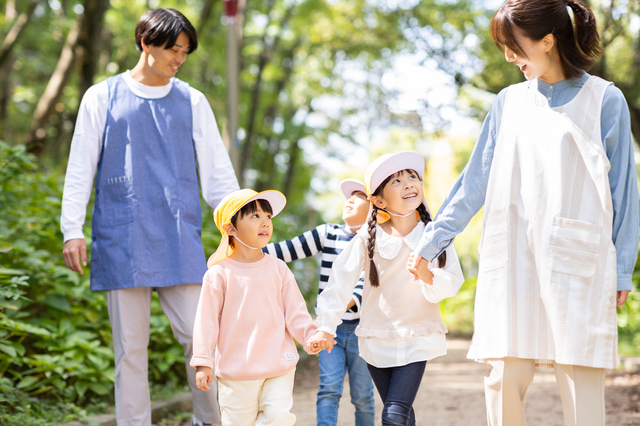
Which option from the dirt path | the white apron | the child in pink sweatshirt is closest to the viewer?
the white apron

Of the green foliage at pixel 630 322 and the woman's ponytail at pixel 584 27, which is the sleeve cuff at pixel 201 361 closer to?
the woman's ponytail at pixel 584 27

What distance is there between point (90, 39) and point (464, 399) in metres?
7.24

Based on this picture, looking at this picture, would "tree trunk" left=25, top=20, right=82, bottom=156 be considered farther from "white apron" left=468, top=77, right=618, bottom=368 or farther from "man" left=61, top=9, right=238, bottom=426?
"white apron" left=468, top=77, right=618, bottom=368

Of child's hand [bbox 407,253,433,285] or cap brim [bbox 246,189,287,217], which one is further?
cap brim [bbox 246,189,287,217]

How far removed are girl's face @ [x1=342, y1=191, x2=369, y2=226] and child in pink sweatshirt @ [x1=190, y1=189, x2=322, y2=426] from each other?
0.81m

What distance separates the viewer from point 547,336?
246 cm

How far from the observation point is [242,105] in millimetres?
17375

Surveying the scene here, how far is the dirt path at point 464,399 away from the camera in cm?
511

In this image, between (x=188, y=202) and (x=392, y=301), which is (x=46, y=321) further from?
(x=392, y=301)

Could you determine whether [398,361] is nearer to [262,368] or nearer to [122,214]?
[262,368]

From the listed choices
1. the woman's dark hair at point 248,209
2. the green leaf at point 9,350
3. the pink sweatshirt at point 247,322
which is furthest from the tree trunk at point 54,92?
the pink sweatshirt at point 247,322

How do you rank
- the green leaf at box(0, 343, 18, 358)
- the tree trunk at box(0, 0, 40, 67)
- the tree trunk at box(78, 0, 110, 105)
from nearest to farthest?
1. the green leaf at box(0, 343, 18, 358)
2. the tree trunk at box(78, 0, 110, 105)
3. the tree trunk at box(0, 0, 40, 67)

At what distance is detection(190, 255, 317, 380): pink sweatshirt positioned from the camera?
2.79 metres

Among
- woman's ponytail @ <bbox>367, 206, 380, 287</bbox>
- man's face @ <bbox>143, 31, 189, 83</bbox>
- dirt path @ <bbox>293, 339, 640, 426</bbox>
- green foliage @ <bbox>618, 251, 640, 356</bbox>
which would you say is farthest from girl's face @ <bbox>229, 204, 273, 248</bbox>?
green foliage @ <bbox>618, 251, 640, 356</bbox>
